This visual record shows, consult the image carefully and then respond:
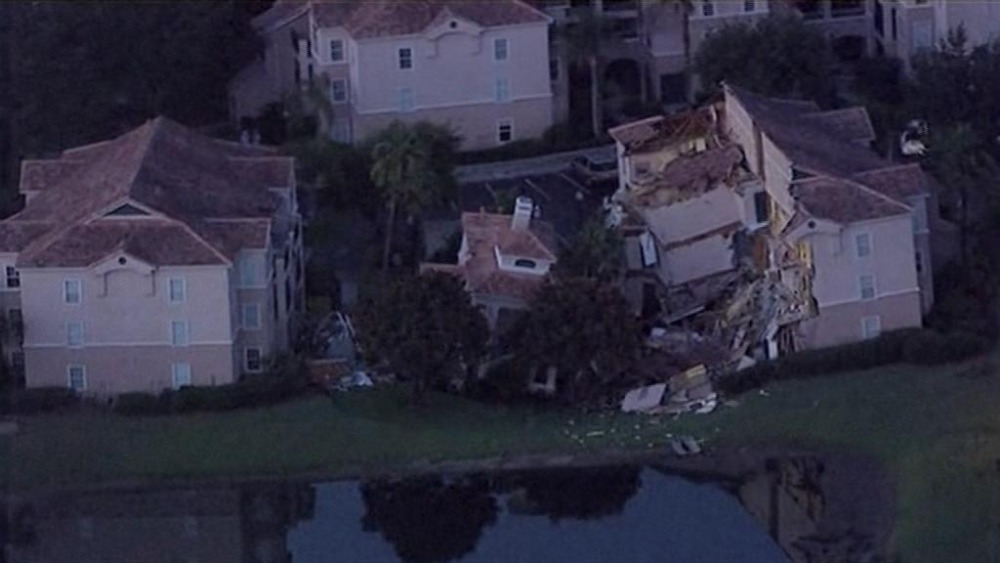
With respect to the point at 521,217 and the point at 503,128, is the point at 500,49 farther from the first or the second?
the point at 521,217

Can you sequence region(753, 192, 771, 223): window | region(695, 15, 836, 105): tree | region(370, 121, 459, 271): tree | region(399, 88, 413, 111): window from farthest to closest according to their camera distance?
1. region(399, 88, 413, 111): window
2. region(695, 15, 836, 105): tree
3. region(370, 121, 459, 271): tree
4. region(753, 192, 771, 223): window

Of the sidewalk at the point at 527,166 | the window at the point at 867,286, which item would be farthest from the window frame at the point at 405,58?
the window at the point at 867,286

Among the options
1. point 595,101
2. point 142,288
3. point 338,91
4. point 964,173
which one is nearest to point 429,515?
point 142,288

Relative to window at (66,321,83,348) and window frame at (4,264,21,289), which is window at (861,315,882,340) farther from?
window frame at (4,264,21,289)

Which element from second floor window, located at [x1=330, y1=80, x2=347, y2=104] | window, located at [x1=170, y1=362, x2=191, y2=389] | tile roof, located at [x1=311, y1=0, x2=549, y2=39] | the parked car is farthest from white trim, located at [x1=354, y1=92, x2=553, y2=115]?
window, located at [x1=170, y1=362, x2=191, y2=389]

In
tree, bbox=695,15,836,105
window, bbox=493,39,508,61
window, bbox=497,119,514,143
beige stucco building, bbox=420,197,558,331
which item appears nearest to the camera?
beige stucco building, bbox=420,197,558,331

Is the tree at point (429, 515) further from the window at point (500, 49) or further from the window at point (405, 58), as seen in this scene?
the window at point (500, 49)
